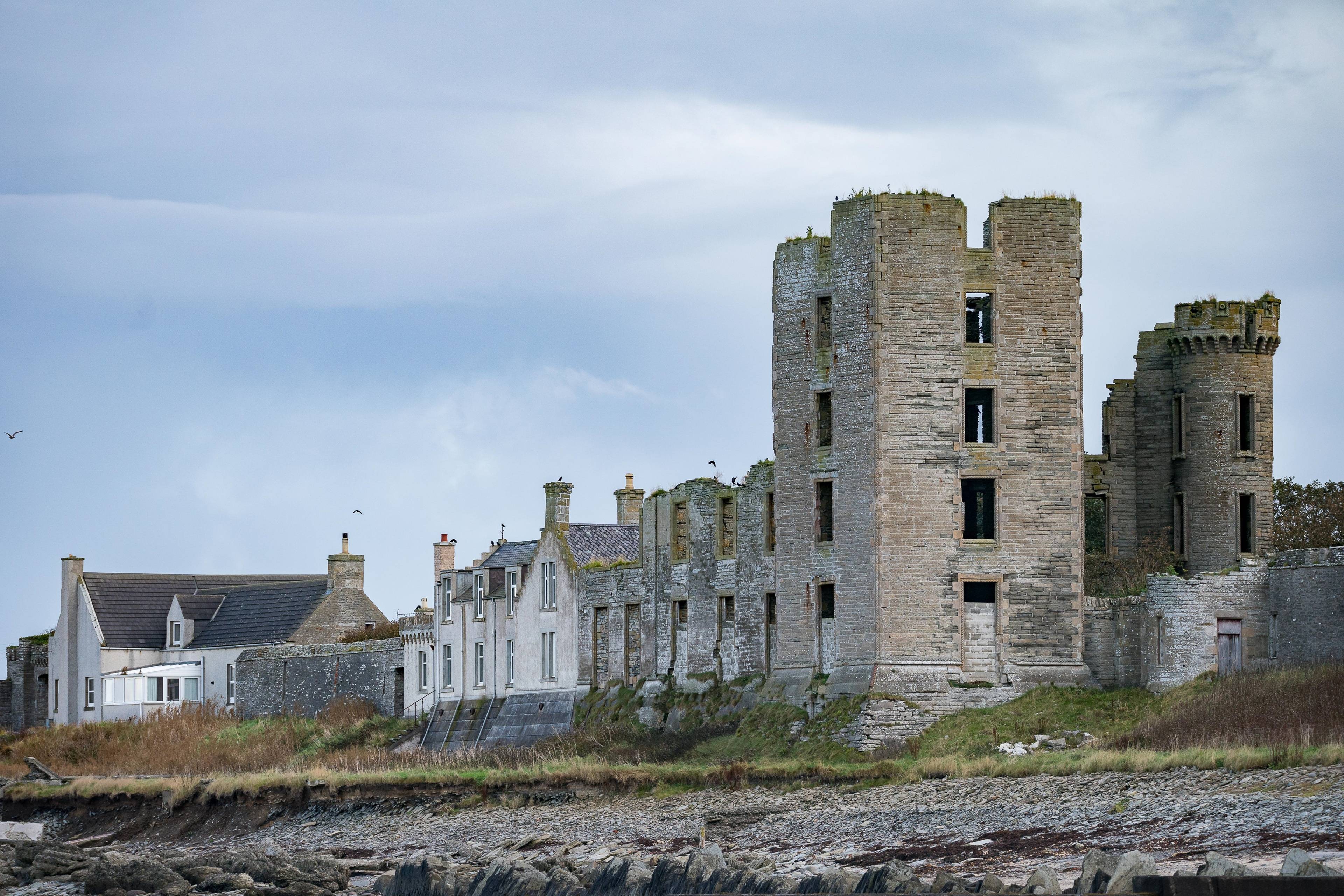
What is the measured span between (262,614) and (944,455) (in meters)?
33.3

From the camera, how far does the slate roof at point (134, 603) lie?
6550 centimetres

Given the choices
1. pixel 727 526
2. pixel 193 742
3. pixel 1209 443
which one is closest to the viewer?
pixel 727 526

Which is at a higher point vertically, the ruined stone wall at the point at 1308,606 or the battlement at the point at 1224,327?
the battlement at the point at 1224,327

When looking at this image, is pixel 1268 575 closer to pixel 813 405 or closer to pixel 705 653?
pixel 813 405

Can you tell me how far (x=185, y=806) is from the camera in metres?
45.8

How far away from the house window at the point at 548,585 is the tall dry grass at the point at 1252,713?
19606mm

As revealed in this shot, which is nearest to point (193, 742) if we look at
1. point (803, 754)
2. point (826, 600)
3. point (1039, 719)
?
point (826, 600)

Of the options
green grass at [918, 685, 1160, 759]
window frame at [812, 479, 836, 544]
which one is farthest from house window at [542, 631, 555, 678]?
green grass at [918, 685, 1160, 759]

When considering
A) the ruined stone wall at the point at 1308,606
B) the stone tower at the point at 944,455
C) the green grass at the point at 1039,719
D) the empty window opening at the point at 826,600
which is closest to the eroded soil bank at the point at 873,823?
the green grass at the point at 1039,719

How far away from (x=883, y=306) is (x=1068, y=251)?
14.3 feet

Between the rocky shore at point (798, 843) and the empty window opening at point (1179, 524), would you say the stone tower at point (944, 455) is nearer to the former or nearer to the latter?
the rocky shore at point (798, 843)

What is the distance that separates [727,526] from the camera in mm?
45875

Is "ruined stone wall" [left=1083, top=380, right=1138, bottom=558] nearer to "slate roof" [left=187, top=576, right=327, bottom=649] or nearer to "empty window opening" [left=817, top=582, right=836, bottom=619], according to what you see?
"empty window opening" [left=817, top=582, right=836, bottom=619]

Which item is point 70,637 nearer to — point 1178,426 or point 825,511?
point 825,511
